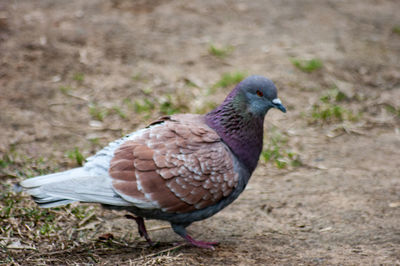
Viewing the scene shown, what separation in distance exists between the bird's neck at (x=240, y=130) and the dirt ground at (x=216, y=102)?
2.19 feet

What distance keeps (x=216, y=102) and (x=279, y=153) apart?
1.07 metres

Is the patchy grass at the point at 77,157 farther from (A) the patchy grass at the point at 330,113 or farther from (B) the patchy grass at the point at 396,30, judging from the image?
(B) the patchy grass at the point at 396,30

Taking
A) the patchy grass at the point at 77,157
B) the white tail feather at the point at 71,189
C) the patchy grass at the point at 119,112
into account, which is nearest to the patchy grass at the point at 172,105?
the patchy grass at the point at 119,112

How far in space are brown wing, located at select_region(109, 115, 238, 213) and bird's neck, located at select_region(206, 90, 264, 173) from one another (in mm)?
120

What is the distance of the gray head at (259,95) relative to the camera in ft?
11.9

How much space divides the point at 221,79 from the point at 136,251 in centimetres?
310

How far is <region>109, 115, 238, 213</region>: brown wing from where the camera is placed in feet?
10.9

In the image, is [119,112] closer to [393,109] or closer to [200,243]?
[200,243]

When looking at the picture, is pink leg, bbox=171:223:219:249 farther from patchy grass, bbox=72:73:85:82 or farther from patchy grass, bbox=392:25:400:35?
patchy grass, bbox=392:25:400:35

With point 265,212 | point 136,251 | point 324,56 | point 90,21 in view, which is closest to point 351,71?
point 324,56

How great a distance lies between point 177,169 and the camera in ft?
11.0

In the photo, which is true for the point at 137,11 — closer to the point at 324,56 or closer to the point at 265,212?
the point at 324,56

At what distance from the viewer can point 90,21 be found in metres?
7.23

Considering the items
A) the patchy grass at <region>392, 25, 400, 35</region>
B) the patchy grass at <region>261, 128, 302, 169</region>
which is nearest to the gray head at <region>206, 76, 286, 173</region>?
the patchy grass at <region>261, 128, 302, 169</region>
